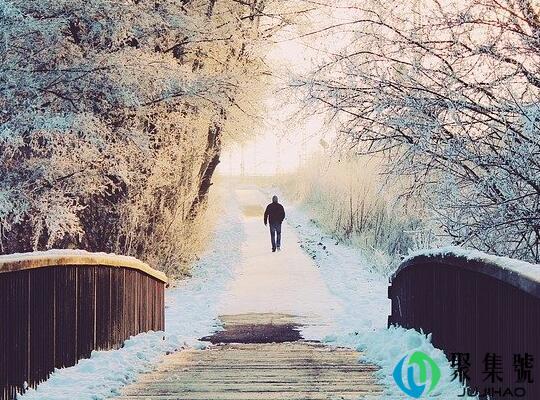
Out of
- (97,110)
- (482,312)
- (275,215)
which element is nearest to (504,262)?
(482,312)

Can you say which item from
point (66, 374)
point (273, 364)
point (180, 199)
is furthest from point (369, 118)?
point (180, 199)

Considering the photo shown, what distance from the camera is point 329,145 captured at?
10.3 m

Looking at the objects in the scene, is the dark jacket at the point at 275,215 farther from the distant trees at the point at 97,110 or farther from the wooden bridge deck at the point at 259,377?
the wooden bridge deck at the point at 259,377

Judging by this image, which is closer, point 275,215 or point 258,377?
point 258,377

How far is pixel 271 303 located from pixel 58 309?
35.4ft

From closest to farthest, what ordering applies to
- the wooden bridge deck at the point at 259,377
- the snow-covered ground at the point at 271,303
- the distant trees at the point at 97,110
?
1. the wooden bridge deck at the point at 259,377
2. the snow-covered ground at the point at 271,303
3. the distant trees at the point at 97,110

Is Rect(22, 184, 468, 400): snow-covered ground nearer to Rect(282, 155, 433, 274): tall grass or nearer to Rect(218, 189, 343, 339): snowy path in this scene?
Rect(218, 189, 343, 339): snowy path

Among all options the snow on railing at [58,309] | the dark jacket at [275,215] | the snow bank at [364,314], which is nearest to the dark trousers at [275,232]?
the dark jacket at [275,215]

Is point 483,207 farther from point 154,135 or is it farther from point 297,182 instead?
point 297,182

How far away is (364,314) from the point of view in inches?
611

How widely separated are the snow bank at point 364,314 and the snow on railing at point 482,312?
0.20m

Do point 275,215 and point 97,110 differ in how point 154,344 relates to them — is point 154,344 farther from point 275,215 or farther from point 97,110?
point 275,215

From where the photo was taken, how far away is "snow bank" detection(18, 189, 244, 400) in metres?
6.46

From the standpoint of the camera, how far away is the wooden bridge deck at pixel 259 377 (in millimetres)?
6262
